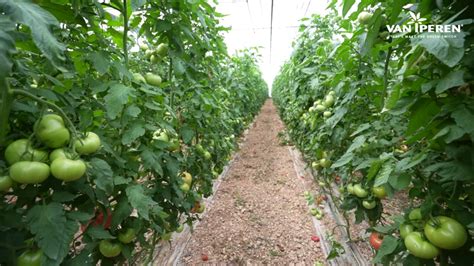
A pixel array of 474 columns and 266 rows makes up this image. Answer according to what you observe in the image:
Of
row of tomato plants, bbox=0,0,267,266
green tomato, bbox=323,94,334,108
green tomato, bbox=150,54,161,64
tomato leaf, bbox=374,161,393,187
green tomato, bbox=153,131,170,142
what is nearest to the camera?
row of tomato plants, bbox=0,0,267,266

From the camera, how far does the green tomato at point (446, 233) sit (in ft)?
2.81

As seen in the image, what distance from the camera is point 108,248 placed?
1215mm

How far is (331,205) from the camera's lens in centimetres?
331

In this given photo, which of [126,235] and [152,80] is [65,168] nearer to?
[126,235]

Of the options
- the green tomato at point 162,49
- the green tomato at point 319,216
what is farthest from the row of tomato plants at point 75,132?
the green tomato at point 319,216

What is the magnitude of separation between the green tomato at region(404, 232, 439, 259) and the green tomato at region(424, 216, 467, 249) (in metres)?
0.03

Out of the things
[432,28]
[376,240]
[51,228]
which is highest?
[432,28]

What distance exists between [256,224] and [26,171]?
270cm

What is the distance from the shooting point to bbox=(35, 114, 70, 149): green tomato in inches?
27.2

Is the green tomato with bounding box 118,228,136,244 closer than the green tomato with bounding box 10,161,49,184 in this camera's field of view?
No

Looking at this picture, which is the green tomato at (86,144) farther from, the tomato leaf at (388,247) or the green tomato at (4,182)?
the tomato leaf at (388,247)

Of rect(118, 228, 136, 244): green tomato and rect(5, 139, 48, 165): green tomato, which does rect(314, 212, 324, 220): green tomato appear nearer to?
rect(118, 228, 136, 244): green tomato

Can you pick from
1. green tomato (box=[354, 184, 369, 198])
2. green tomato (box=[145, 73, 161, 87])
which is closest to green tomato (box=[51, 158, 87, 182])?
green tomato (box=[145, 73, 161, 87])

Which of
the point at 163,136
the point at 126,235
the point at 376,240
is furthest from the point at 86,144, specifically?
the point at 376,240
